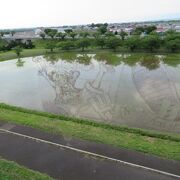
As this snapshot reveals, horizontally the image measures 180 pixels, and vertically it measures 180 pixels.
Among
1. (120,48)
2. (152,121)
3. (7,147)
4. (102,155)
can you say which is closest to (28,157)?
(7,147)

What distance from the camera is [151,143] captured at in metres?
8.47

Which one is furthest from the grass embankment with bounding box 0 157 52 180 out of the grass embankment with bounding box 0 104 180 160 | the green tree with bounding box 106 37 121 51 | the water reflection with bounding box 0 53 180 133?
the green tree with bounding box 106 37 121 51

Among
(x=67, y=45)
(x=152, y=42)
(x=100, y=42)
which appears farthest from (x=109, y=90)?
(x=67, y=45)

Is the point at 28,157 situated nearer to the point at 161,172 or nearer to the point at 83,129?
the point at 83,129

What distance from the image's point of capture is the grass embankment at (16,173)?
21.8 feet

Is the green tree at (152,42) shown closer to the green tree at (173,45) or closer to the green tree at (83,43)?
the green tree at (173,45)

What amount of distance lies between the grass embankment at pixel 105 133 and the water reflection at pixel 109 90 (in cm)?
133

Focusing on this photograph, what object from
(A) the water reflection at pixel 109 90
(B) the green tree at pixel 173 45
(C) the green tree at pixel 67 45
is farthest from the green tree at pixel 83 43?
(B) the green tree at pixel 173 45

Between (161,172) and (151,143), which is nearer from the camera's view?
(161,172)

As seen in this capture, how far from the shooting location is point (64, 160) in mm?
7551

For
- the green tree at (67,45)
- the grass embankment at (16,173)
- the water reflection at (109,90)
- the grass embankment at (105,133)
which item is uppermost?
the green tree at (67,45)

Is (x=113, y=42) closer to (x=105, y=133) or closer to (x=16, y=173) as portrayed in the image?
(x=105, y=133)

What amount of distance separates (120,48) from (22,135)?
25506mm

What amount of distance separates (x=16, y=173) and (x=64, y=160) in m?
1.40
